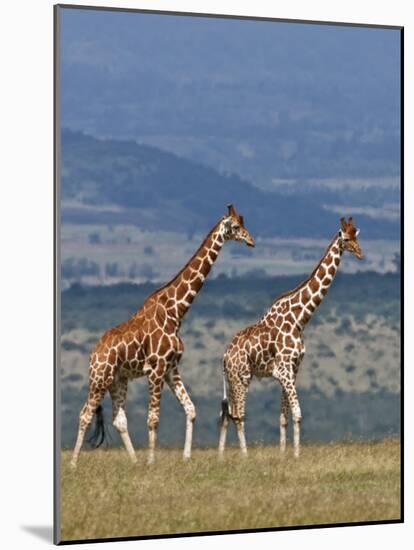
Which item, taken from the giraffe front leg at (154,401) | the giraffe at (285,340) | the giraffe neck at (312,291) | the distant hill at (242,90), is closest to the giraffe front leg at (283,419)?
the giraffe at (285,340)

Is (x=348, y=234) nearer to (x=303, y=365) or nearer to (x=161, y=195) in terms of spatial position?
(x=303, y=365)

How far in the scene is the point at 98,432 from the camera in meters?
15.8

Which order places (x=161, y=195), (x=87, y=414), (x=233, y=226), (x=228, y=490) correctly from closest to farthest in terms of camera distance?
1. (x=87, y=414)
2. (x=228, y=490)
3. (x=161, y=195)
4. (x=233, y=226)

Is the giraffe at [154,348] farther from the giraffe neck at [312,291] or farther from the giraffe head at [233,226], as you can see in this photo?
the giraffe neck at [312,291]

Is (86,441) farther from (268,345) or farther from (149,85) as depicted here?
(149,85)

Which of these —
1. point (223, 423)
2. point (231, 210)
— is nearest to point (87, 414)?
point (223, 423)

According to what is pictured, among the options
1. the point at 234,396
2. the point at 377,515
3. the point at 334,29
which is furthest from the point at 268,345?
the point at 334,29

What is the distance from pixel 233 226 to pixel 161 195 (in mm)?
682

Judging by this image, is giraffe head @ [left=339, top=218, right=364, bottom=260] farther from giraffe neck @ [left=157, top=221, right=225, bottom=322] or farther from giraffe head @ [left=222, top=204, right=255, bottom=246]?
giraffe neck @ [left=157, top=221, right=225, bottom=322]

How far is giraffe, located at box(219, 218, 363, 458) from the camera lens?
1645cm

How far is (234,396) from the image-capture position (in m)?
16.4

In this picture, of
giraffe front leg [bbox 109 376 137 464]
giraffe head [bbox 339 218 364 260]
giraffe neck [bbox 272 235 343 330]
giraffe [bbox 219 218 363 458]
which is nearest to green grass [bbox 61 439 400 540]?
giraffe front leg [bbox 109 376 137 464]

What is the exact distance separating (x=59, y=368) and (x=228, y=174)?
7.17 ft

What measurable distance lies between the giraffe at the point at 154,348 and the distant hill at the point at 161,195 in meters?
0.18
